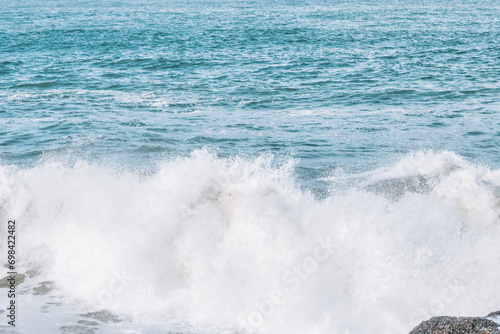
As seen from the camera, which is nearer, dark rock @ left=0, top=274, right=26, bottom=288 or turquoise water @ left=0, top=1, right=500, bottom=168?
dark rock @ left=0, top=274, right=26, bottom=288

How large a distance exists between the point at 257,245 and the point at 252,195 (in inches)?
43.3

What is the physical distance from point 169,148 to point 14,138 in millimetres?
4119

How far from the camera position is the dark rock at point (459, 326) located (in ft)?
15.9

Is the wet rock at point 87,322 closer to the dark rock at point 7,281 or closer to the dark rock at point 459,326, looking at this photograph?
the dark rock at point 7,281

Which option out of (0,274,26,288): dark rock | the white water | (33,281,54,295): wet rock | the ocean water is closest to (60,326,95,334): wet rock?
the ocean water

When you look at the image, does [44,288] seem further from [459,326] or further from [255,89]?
[255,89]

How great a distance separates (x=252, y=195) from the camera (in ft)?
30.6

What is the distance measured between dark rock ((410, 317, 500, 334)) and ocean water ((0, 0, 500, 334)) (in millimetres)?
1709

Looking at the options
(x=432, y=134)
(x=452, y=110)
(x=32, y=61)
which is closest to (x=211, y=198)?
(x=432, y=134)

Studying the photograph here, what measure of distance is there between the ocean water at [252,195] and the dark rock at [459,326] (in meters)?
1.71

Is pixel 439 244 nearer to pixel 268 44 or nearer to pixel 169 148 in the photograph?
pixel 169 148

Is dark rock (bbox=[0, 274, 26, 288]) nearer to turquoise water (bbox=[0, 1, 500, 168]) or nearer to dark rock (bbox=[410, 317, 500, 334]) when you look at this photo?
turquoise water (bbox=[0, 1, 500, 168])

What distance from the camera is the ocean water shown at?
24.2 feet

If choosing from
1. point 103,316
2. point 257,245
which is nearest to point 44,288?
point 103,316
